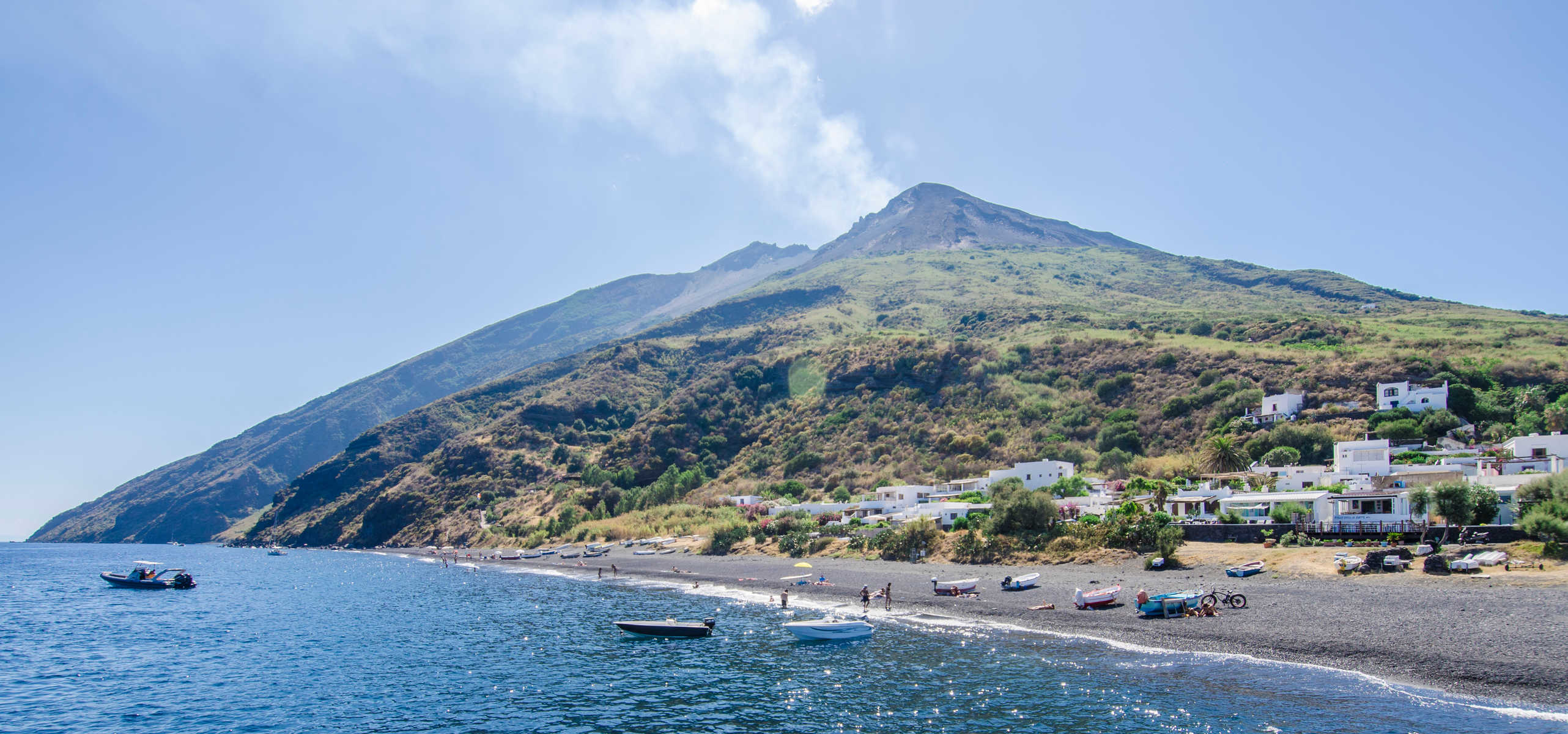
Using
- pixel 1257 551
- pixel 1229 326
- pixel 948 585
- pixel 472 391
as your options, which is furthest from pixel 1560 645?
pixel 472 391

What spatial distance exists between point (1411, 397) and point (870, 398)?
62412 millimetres

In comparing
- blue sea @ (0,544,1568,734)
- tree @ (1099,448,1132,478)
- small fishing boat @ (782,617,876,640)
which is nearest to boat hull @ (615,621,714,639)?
blue sea @ (0,544,1568,734)

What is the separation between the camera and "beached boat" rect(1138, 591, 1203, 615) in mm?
31625

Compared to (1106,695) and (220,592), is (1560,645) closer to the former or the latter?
(1106,695)

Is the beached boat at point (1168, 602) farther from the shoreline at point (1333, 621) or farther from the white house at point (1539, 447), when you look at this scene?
the white house at point (1539, 447)

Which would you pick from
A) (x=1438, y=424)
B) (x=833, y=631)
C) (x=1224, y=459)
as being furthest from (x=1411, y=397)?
(x=833, y=631)

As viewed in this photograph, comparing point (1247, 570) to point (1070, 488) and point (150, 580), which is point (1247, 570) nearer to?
point (1070, 488)

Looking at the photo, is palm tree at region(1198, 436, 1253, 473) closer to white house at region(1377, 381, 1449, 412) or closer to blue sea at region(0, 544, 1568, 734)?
white house at region(1377, 381, 1449, 412)

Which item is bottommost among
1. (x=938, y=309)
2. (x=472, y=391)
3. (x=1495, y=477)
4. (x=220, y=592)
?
(x=220, y=592)

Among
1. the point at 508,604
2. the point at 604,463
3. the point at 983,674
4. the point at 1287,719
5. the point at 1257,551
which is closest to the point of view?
the point at 1287,719

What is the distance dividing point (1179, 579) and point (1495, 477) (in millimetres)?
20157

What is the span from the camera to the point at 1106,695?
22016 millimetres

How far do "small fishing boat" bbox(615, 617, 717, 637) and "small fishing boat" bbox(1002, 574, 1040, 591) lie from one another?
597 inches

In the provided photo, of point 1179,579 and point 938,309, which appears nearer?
point 1179,579
